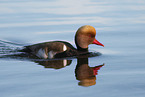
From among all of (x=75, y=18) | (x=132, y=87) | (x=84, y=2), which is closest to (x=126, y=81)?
(x=132, y=87)

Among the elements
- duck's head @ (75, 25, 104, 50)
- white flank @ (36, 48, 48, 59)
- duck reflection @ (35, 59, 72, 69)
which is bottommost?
duck reflection @ (35, 59, 72, 69)

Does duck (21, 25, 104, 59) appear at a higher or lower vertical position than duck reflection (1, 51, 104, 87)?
higher

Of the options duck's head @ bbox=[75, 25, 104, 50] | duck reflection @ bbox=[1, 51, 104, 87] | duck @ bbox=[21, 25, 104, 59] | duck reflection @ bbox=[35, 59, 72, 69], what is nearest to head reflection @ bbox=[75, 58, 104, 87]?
duck reflection @ bbox=[1, 51, 104, 87]

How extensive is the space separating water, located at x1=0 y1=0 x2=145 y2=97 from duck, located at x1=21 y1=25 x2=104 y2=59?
11.6 inches

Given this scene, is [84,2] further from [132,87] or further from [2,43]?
[132,87]

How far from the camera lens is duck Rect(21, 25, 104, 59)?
34.7 feet

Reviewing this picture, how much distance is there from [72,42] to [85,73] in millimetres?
3631

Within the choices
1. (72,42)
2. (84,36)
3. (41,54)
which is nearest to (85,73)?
(41,54)

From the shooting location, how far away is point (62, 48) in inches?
418

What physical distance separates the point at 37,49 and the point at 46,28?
→ 137 inches

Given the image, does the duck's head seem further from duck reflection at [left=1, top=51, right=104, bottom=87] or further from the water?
the water

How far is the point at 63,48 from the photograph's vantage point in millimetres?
10617

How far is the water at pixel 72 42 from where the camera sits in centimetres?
774

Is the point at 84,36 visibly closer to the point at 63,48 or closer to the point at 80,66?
the point at 63,48
